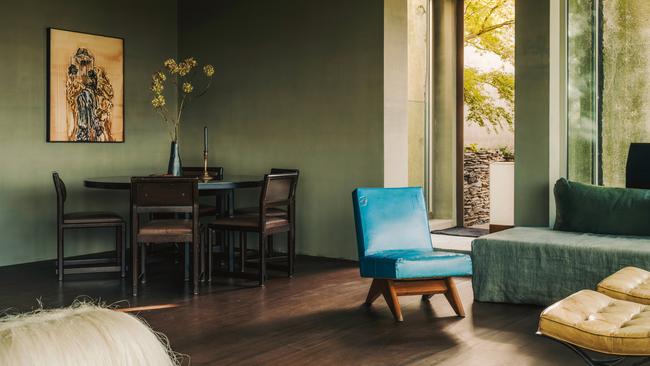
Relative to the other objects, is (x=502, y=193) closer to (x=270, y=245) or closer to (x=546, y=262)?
(x=270, y=245)

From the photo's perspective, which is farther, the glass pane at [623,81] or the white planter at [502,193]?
the white planter at [502,193]

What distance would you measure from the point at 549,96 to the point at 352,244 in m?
2.29

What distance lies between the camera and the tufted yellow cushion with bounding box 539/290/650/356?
2.57 m

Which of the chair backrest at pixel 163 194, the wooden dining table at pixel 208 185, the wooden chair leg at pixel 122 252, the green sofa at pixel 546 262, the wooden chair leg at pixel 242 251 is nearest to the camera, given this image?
the green sofa at pixel 546 262

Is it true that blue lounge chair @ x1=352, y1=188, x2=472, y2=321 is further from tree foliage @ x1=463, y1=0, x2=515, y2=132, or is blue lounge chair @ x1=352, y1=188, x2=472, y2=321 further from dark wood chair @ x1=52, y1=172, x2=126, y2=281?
tree foliage @ x1=463, y1=0, x2=515, y2=132

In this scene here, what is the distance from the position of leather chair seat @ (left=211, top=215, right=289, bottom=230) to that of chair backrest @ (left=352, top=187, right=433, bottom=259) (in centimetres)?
100

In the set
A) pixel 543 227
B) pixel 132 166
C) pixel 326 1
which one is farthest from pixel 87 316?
pixel 132 166

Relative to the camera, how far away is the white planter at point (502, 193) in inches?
304

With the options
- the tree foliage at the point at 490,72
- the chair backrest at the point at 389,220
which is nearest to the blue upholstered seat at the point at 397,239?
the chair backrest at the point at 389,220

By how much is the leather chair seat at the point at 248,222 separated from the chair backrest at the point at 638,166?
2.74 meters

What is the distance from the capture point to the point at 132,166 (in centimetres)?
743

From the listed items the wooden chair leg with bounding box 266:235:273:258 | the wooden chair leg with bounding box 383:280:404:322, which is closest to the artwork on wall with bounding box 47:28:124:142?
the wooden chair leg with bounding box 266:235:273:258

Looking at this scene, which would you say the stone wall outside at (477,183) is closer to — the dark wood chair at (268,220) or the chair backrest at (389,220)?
the dark wood chair at (268,220)

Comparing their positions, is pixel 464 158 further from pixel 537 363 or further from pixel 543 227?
pixel 537 363
